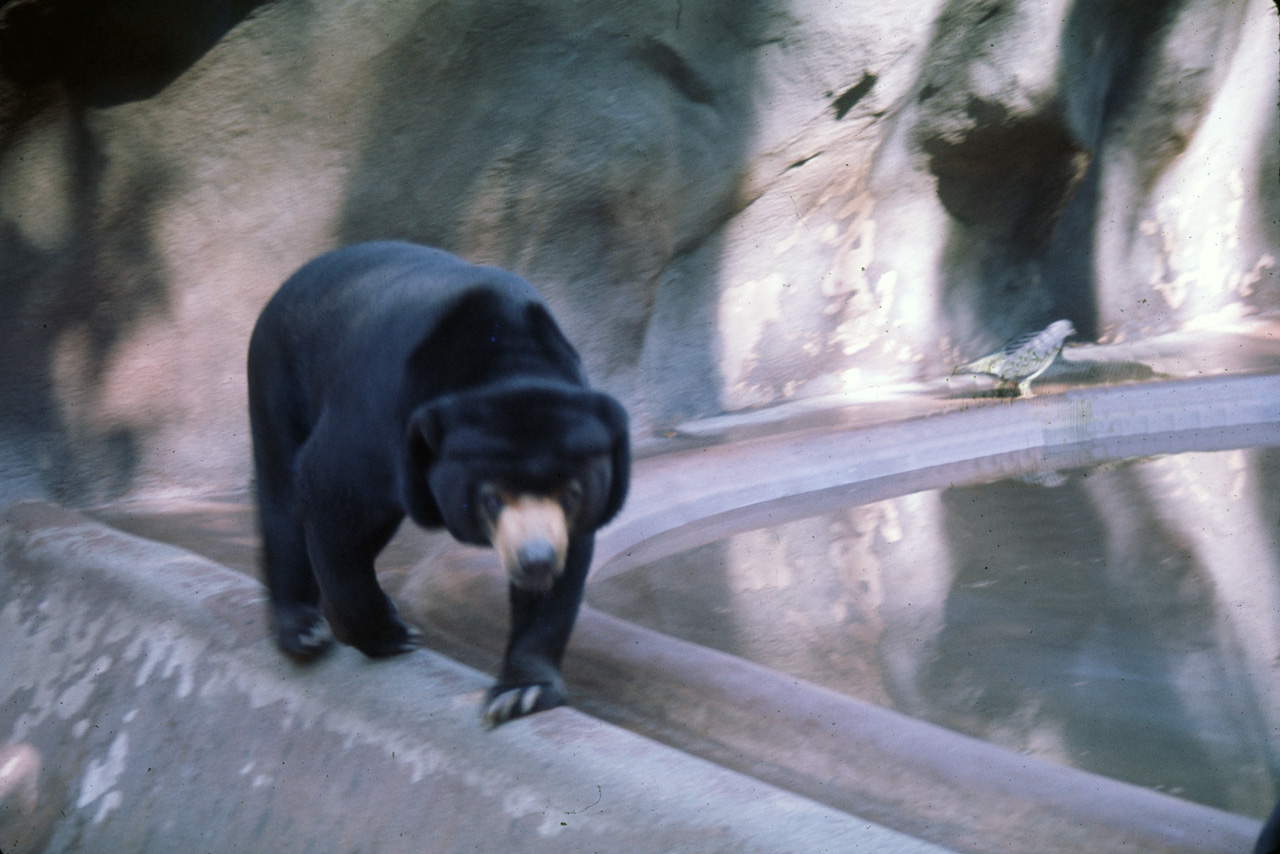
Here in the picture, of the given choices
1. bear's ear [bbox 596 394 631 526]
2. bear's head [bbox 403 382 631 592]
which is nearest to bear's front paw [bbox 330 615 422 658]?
bear's head [bbox 403 382 631 592]

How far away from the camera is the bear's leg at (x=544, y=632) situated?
1.88m

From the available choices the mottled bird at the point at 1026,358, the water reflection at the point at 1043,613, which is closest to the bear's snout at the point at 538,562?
the water reflection at the point at 1043,613

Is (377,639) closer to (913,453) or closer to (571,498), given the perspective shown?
Answer: (571,498)

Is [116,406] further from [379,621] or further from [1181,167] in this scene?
[1181,167]

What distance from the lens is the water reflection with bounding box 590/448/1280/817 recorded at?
219cm

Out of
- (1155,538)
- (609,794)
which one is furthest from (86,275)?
(1155,538)

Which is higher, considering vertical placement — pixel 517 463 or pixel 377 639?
pixel 517 463

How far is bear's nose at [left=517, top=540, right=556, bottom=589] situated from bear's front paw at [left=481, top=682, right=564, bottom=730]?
236 mm

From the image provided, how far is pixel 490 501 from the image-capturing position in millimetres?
1738

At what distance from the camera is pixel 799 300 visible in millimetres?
5758

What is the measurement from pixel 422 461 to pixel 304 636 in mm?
515

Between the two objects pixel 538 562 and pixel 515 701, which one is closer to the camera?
pixel 538 562

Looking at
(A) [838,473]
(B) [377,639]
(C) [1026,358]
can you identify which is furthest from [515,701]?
(C) [1026,358]

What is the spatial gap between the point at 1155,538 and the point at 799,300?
259cm
